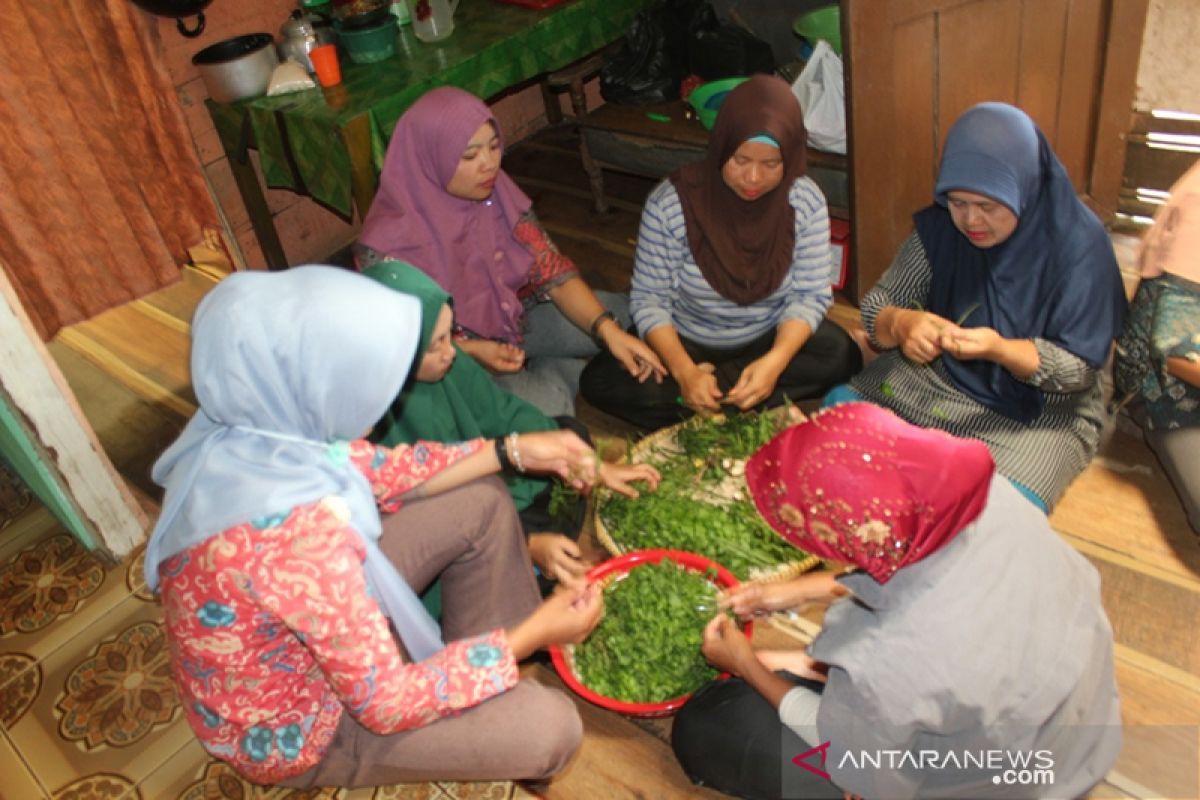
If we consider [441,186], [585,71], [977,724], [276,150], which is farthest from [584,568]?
[585,71]

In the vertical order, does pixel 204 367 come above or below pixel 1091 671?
above

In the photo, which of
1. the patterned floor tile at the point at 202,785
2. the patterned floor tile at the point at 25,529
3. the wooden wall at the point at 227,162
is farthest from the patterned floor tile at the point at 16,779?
the wooden wall at the point at 227,162

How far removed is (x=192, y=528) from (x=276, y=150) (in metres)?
2.34

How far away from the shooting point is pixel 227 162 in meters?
3.87

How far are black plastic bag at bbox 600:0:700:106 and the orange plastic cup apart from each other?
45.0 inches

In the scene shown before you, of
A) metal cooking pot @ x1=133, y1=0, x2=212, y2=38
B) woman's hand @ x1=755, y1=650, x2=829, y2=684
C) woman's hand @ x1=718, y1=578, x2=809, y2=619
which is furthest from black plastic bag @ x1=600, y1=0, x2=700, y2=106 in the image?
woman's hand @ x1=755, y1=650, x2=829, y2=684

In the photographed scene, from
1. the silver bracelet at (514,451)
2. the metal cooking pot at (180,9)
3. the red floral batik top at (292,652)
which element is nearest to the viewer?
the red floral batik top at (292,652)

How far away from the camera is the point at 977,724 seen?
1.42 metres

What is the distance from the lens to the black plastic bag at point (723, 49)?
380cm

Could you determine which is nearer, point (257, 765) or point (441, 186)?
point (257, 765)

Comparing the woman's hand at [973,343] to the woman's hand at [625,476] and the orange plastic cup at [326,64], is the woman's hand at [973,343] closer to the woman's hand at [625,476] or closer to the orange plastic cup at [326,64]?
the woman's hand at [625,476]

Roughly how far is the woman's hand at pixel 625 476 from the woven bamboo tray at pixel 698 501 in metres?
0.14

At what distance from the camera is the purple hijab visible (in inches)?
100.0

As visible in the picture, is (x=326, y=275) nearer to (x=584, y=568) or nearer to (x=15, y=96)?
(x=584, y=568)
